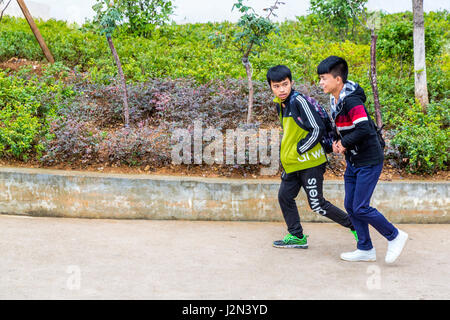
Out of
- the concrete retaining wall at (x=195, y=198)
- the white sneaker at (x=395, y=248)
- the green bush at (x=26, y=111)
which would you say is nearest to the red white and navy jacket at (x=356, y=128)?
the white sneaker at (x=395, y=248)

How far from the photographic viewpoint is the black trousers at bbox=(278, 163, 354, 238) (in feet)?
14.3

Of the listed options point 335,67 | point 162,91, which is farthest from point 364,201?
point 162,91

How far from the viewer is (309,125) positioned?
4223 millimetres

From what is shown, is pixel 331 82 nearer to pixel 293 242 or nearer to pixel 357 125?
pixel 357 125

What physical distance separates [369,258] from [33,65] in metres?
6.45

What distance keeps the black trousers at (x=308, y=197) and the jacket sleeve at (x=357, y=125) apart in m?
0.48

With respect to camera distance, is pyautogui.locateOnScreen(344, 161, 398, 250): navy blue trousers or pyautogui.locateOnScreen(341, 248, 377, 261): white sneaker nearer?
pyautogui.locateOnScreen(344, 161, 398, 250): navy blue trousers

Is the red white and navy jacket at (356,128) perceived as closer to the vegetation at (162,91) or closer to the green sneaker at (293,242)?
the green sneaker at (293,242)

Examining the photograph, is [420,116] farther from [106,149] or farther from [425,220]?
[106,149]

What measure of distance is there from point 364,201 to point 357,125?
0.61 m
